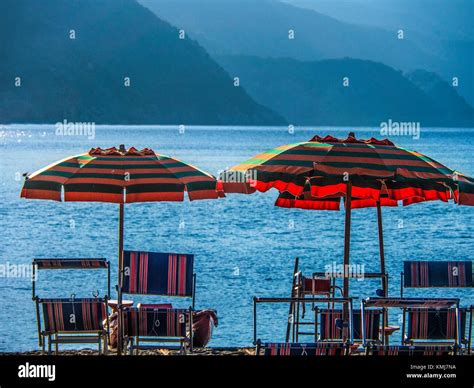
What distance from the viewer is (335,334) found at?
31.5 ft

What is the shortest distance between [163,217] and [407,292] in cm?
3317

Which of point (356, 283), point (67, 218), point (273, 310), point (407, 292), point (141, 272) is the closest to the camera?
point (141, 272)

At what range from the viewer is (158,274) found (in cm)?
1017

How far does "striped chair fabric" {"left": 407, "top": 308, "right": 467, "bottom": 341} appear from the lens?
31.3ft

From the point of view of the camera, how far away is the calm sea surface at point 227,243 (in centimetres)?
2583

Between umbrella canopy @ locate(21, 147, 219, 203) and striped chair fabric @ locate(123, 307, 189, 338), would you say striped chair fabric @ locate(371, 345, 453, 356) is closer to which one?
striped chair fabric @ locate(123, 307, 189, 338)

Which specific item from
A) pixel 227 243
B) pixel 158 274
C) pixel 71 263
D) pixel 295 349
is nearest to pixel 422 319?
pixel 295 349

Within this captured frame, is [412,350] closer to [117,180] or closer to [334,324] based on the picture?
[334,324]

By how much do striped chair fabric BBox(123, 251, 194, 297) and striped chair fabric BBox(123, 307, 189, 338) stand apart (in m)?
0.58

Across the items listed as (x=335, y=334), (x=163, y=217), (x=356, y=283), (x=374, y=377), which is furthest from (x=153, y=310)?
(x=163, y=217)

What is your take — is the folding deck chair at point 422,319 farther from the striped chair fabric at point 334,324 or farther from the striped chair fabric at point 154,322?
the striped chair fabric at point 154,322

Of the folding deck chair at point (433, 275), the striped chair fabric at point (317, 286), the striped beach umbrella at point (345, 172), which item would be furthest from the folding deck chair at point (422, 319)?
the striped chair fabric at point (317, 286)

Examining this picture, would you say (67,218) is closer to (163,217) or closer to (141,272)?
(163,217)

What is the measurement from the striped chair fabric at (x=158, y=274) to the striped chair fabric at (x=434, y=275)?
2539 millimetres
